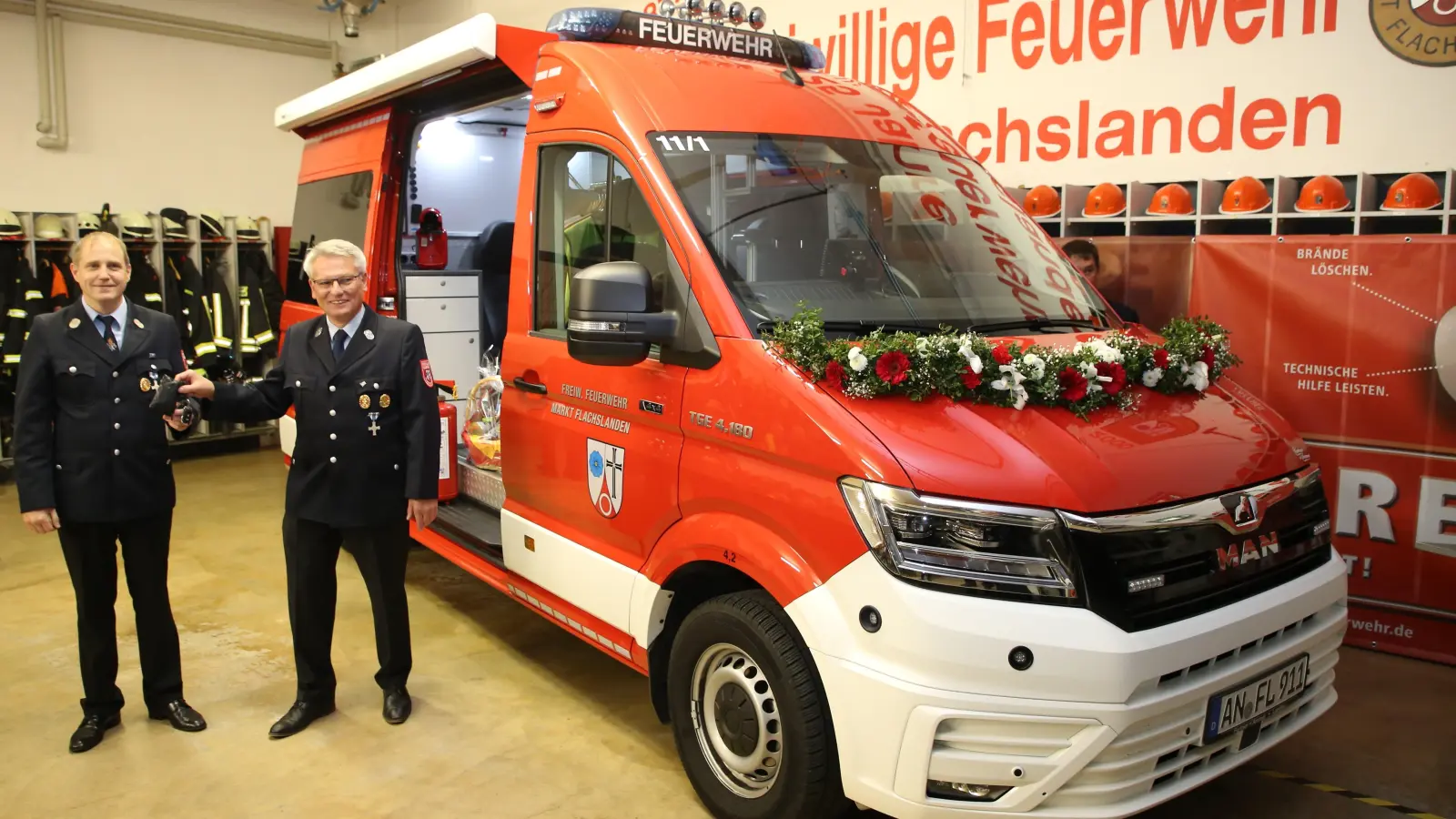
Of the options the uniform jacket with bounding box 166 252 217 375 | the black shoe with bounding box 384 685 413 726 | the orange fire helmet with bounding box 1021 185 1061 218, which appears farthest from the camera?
the uniform jacket with bounding box 166 252 217 375

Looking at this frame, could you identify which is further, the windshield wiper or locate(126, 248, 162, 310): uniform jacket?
locate(126, 248, 162, 310): uniform jacket

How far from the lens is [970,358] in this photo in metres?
2.50

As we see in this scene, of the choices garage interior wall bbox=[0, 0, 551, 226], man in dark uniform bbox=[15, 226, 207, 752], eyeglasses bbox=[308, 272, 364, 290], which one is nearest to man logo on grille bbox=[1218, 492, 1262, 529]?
eyeglasses bbox=[308, 272, 364, 290]

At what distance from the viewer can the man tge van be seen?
7.40 ft

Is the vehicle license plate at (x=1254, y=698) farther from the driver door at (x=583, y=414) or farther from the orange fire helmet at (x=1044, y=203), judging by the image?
the orange fire helmet at (x=1044, y=203)

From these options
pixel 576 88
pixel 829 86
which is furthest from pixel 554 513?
pixel 829 86

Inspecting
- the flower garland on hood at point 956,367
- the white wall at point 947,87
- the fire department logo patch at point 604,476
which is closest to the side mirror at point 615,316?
the flower garland on hood at point 956,367

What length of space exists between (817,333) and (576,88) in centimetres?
143

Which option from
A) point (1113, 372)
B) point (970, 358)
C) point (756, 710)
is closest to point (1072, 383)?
point (1113, 372)

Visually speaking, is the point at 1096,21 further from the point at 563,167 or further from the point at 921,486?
the point at 921,486

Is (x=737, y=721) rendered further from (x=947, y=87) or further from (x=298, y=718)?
(x=947, y=87)

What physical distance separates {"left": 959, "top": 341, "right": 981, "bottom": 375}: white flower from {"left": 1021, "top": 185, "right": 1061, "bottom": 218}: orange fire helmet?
11.6 feet

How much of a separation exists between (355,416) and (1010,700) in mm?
2323

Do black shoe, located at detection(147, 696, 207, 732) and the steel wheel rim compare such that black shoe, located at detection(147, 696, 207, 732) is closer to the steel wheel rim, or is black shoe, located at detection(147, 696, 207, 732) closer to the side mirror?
the steel wheel rim
